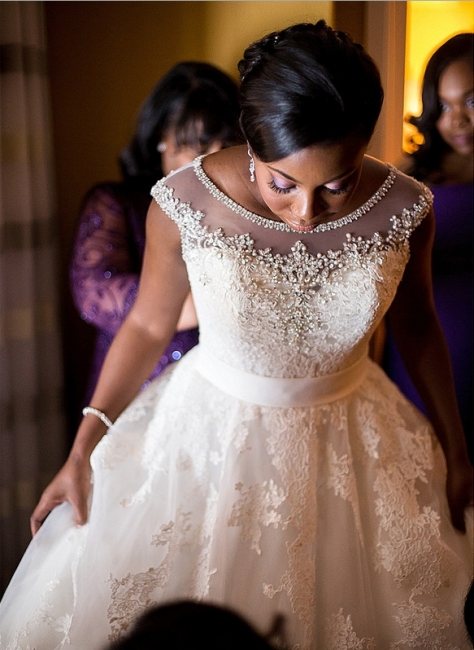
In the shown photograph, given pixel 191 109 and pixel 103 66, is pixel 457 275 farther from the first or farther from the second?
pixel 103 66

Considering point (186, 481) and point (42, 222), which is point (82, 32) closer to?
point (42, 222)

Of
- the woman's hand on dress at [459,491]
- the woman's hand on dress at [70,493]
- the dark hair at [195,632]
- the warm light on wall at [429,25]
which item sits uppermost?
the warm light on wall at [429,25]

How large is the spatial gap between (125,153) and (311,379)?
0.95 m

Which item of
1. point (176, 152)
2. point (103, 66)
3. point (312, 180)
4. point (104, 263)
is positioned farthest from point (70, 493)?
point (103, 66)

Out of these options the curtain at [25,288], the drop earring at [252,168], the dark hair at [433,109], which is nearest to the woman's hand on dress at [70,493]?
the drop earring at [252,168]

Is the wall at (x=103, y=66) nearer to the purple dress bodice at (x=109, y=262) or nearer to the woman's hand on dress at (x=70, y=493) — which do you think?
the purple dress bodice at (x=109, y=262)

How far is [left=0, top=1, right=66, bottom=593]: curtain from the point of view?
1.64 m

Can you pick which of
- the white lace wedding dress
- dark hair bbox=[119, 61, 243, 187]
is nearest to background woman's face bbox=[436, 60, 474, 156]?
dark hair bbox=[119, 61, 243, 187]

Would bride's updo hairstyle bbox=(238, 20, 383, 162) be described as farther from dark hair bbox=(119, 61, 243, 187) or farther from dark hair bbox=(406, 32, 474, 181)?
dark hair bbox=(406, 32, 474, 181)

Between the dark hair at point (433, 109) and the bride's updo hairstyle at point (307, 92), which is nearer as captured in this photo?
the bride's updo hairstyle at point (307, 92)

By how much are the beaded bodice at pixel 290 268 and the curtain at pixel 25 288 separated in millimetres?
738

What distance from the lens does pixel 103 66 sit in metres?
1.99

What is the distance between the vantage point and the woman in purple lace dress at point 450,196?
5.32ft

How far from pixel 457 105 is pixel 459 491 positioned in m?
0.94
